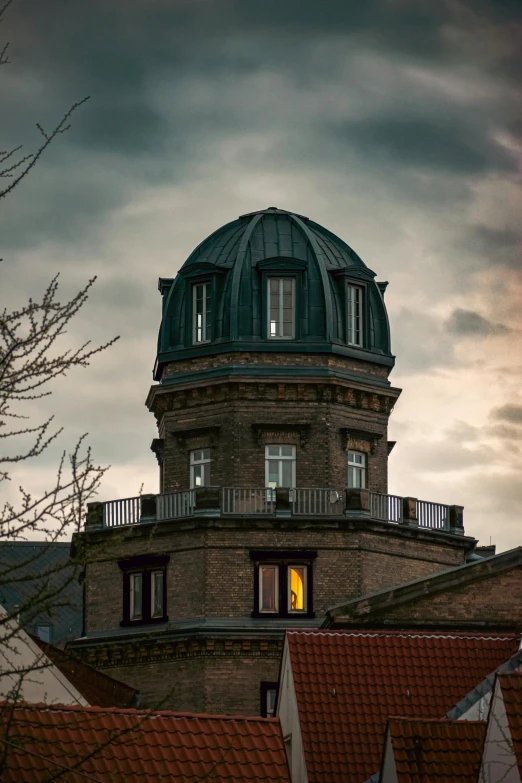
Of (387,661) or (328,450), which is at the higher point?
(328,450)

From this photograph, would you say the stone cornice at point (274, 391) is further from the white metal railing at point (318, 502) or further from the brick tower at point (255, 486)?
the white metal railing at point (318, 502)

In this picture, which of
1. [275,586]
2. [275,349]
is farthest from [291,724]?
[275,349]

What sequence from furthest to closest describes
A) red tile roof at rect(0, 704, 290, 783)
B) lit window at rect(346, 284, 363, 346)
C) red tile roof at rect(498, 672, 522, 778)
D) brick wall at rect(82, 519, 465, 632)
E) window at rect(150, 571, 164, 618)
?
lit window at rect(346, 284, 363, 346)
window at rect(150, 571, 164, 618)
brick wall at rect(82, 519, 465, 632)
red tile roof at rect(0, 704, 290, 783)
red tile roof at rect(498, 672, 522, 778)

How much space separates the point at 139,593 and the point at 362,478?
825cm

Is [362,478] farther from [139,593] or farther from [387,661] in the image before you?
[387,661]

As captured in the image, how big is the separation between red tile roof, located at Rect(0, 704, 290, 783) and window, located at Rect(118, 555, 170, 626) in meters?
32.6

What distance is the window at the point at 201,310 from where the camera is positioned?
63625 millimetres

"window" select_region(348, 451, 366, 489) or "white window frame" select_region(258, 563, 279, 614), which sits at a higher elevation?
"window" select_region(348, 451, 366, 489)

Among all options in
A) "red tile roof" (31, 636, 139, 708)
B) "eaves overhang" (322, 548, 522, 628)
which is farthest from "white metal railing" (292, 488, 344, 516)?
"eaves overhang" (322, 548, 522, 628)

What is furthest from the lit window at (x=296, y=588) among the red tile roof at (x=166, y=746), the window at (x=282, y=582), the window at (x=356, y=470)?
the red tile roof at (x=166, y=746)

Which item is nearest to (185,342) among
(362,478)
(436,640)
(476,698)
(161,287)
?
(161,287)

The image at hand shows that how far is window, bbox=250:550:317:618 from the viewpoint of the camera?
59531mm

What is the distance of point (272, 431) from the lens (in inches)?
2440

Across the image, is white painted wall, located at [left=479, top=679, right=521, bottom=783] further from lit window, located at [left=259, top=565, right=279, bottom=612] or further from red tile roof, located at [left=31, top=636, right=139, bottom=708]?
lit window, located at [left=259, top=565, right=279, bottom=612]
